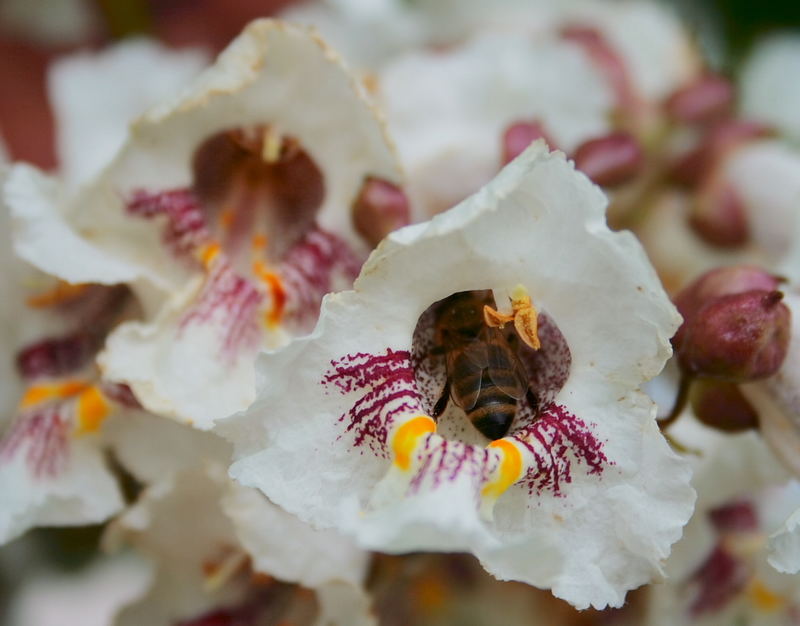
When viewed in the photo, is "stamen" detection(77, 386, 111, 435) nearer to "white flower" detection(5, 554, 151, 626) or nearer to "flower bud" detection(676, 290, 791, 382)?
"flower bud" detection(676, 290, 791, 382)

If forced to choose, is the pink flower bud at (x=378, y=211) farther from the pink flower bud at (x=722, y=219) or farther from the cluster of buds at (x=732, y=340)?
the pink flower bud at (x=722, y=219)

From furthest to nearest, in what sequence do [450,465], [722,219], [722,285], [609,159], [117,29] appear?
1. [117,29]
2. [722,219]
3. [609,159]
4. [722,285]
5. [450,465]

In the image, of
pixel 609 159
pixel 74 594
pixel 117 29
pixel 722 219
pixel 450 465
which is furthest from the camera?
pixel 74 594

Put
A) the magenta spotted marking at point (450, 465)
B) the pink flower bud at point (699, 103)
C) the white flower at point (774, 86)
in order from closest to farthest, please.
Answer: the magenta spotted marking at point (450, 465), the pink flower bud at point (699, 103), the white flower at point (774, 86)

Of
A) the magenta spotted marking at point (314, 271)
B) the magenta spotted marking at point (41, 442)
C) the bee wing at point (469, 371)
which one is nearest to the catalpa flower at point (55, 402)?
the magenta spotted marking at point (41, 442)

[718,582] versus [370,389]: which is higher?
[370,389]

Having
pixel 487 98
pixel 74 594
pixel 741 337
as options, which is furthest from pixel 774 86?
pixel 74 594

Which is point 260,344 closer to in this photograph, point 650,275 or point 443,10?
point 650,275

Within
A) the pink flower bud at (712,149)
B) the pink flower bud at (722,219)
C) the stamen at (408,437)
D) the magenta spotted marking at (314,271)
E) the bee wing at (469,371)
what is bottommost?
the pink flower bud at (722,219)

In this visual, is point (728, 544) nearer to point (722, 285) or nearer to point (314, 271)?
point (722, 285)
